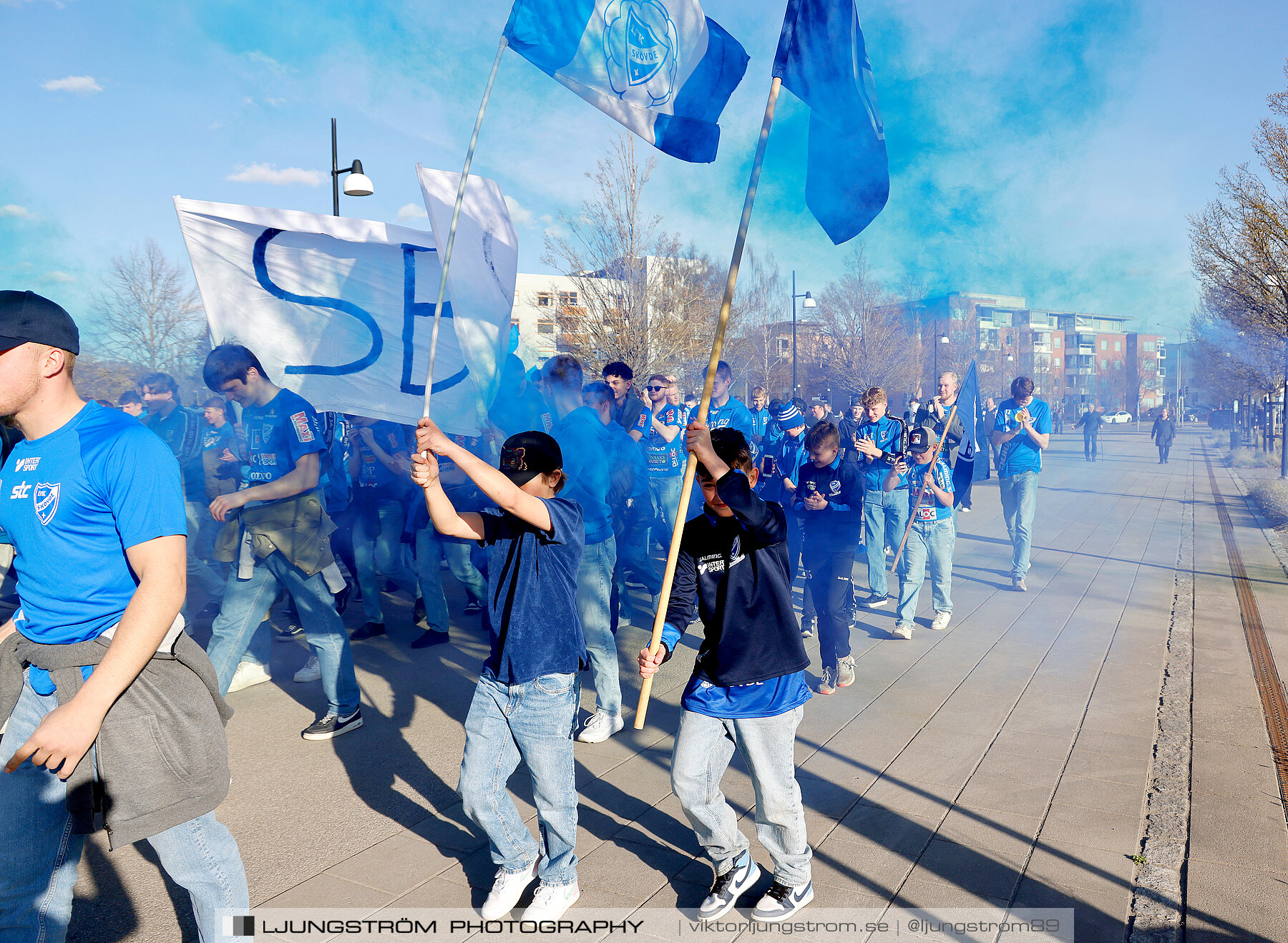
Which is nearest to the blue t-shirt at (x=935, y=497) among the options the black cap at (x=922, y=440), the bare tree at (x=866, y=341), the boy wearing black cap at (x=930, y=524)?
the boy wearing black cap at (x=930, y=524)

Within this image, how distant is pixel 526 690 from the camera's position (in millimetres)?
2725

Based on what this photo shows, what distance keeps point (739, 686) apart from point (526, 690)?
72cm

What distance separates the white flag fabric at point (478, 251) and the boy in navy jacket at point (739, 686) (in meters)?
2.40

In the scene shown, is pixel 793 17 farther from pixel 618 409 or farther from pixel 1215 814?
pixel 618 409

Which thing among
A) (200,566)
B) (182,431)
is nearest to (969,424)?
(200,566)

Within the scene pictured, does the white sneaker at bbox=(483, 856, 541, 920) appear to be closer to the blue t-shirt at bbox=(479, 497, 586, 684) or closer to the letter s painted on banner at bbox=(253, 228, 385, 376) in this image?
the blue t-shirt at bbox=(479, 497, 586, 684)

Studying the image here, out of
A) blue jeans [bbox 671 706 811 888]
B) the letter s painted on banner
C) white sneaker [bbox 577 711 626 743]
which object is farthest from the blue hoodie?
blue jeans [bbox 671 706 811 888]

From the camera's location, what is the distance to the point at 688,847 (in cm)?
326

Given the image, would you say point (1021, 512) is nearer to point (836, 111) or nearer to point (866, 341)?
point (836, 111)

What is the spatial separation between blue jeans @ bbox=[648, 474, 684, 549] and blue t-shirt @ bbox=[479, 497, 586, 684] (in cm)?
455

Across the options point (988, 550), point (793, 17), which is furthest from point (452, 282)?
point (988, 550)

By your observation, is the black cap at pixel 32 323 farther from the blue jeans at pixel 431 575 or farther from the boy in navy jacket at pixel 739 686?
the blue jeans at pixel 431 575

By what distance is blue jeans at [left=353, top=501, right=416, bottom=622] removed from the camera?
21.6ft

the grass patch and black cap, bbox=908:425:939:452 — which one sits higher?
black cap, bbox=908:425:939:452
